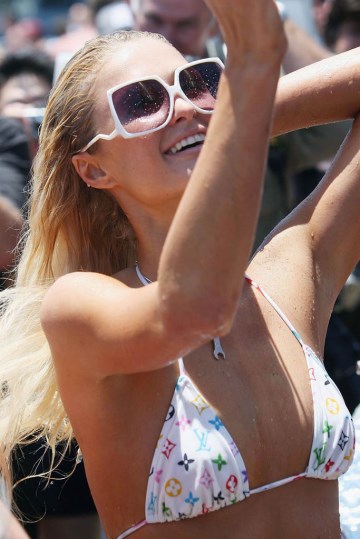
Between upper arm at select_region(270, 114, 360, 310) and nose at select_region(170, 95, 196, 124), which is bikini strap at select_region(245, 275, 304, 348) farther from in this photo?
nose at select_region(170, 95, 196, 124)

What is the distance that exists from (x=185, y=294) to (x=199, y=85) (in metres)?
0.67

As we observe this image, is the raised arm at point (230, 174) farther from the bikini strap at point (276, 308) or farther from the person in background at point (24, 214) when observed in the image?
the person in background at point (24, 214)

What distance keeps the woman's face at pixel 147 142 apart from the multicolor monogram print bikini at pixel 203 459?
0.35m

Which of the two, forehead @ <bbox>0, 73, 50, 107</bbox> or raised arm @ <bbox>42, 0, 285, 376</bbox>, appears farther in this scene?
forehead @ <bbox>0, 73, 50, 107</bbox>

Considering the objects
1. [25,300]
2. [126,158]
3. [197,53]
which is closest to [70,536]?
[25,300]

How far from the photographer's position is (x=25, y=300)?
2.25m

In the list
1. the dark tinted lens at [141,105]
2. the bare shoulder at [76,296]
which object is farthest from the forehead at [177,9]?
the bare shoulder at [76,296]

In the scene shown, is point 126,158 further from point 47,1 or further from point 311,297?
point 47,1

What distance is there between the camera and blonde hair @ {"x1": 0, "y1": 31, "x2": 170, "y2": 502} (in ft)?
7.11

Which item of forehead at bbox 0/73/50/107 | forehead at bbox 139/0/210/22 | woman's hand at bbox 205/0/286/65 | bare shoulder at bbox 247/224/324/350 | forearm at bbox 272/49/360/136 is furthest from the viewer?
forehead at bbox 0/73/50/107

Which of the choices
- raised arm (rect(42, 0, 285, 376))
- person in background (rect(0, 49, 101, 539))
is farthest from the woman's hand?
person in background (rect(0, 49, 101, 539))

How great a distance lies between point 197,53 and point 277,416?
228 centimetres

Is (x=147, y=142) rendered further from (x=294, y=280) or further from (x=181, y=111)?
(x=294, y=280)

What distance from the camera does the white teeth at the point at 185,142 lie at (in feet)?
6.43
